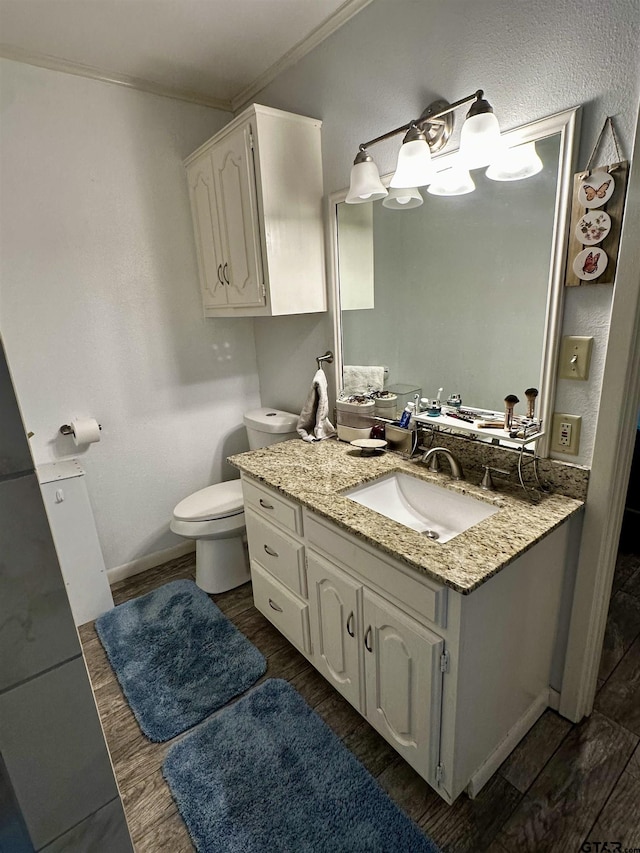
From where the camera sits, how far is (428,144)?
57.0 inches

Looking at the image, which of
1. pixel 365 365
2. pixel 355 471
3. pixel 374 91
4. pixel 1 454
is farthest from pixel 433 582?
pixel 374 91

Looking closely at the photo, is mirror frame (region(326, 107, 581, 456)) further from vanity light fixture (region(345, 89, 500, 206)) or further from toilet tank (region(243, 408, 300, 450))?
toilet tank (region(243, 408, 300, 450))

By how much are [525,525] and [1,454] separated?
121cm

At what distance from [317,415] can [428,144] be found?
116 cm

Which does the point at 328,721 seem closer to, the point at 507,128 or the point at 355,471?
the point at 355,471

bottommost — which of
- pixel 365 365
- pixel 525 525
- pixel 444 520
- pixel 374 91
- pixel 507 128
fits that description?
pixel 444 520

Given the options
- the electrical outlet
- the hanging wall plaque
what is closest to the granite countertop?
the electrical outlet

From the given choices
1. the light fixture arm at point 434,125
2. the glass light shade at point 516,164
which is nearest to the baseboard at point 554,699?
the glass light shade at point 516,164

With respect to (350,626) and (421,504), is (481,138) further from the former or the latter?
(350,626)

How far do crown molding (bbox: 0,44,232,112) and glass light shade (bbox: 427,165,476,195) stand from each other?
1.49 meters

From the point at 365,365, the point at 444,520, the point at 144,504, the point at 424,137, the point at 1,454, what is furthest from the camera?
the point at 144,504

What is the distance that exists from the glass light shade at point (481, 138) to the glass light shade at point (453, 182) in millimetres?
117

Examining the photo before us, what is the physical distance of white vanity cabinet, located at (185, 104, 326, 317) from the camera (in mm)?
1790

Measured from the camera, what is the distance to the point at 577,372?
4.21 feet
